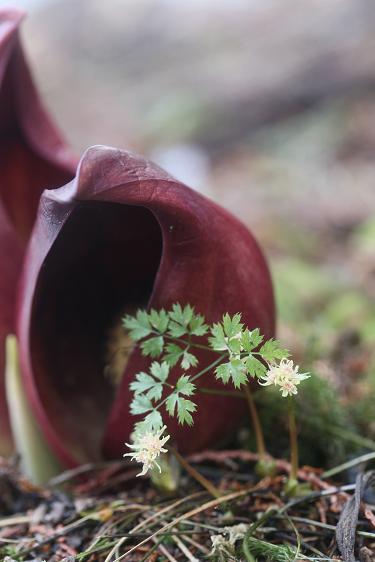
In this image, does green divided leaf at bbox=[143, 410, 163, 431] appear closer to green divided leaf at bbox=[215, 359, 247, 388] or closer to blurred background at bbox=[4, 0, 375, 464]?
green divided leaf at bbox=[215, 359, 247, 388]

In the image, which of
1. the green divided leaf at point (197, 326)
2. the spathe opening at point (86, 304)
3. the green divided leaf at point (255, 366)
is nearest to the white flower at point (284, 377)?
the green divided leaf at point (255, 366)

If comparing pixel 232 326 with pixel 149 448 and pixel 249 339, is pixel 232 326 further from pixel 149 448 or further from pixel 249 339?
pixel 149 448

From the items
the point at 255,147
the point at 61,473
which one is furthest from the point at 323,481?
the point at 255,147

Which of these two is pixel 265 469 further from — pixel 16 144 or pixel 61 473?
pixel 16 144

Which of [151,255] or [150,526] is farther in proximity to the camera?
[151,255]

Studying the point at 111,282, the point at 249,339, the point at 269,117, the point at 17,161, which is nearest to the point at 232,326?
the point at 249,339
